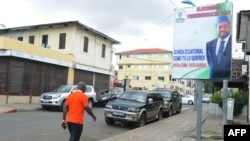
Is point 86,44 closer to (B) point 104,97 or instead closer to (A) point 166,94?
(B) point 104,97

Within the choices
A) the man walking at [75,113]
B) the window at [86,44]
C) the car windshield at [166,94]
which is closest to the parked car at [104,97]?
the car windshield at [166,94]

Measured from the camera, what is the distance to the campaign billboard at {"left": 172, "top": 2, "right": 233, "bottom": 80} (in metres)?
6.18

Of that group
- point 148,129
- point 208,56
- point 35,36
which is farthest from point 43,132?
point 35,36

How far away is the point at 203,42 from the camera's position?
6.37 metres

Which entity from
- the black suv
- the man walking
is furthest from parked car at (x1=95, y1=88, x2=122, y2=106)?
the man walking

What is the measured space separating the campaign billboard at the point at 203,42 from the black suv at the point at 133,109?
29.0 ft

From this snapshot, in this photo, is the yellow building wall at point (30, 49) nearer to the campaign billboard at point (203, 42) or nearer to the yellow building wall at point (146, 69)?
the campaign billboard at point (203, 42)

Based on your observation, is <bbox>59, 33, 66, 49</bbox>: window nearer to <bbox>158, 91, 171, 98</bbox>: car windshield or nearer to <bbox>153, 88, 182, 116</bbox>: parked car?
<bbox>153, 88, 182, 116</bbox>: parked car

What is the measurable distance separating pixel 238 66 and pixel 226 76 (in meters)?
16.2

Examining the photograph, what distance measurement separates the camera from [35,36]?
3378 centimetres

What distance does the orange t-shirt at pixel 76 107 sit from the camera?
26.2 ft

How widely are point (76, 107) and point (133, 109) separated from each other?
7.58m

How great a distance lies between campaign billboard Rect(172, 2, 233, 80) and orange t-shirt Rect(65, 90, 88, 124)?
94.5 inches

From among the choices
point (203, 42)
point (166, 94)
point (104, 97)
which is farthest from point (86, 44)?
point (203, 42)
